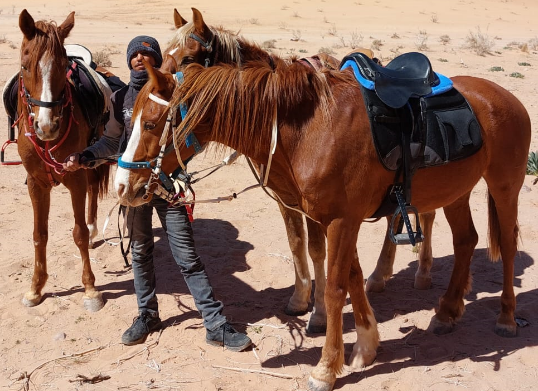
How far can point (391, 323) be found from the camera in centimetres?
449

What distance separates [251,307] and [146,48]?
218 centimetres

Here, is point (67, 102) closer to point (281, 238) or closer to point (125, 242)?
point (125, 242)

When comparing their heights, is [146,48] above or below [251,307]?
above

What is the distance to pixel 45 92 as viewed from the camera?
4.15 meters

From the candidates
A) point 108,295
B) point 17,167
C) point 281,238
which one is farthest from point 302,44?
point 108,295

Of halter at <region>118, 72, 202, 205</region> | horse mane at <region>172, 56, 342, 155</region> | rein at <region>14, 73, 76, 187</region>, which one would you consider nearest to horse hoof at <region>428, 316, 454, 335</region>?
horse mane at <region>172, 56, 342, 155</region>

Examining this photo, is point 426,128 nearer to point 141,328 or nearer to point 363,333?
point 363,333

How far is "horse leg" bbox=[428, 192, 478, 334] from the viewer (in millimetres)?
4336

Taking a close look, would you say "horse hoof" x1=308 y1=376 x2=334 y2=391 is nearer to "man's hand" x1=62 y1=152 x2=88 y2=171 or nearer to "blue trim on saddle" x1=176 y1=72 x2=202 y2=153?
"blue trim on saddle" x1=176 y1=72 x2=202 y2=153

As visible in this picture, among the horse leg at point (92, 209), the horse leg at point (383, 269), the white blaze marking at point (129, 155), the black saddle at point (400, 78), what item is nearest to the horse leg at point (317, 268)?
the horse leg at point (383, 269)

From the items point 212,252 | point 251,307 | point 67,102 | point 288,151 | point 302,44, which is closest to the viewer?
point 288,151

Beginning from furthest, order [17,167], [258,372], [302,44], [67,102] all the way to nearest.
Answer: [302,44], [17,167], [67,102], [258,372]

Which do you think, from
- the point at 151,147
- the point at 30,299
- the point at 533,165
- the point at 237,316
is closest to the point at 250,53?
the point at 151,147

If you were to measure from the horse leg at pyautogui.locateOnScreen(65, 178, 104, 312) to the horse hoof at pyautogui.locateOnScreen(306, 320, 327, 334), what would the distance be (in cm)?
174
